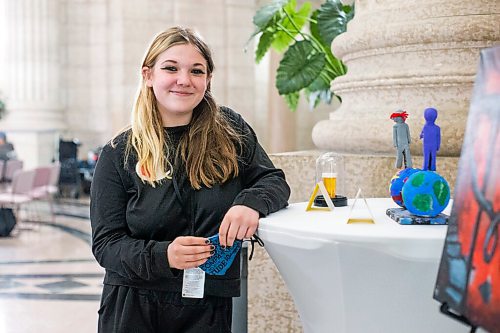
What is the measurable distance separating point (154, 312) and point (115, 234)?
0.26 metres

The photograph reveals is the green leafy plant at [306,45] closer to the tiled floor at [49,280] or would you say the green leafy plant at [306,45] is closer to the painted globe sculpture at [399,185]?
the tiled floor at [49,280]

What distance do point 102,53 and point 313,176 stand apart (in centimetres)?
1358

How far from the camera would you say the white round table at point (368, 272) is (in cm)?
157

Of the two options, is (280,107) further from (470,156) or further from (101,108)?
(470,156)

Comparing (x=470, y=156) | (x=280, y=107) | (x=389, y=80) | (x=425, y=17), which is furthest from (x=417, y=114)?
(x=280, y=107)

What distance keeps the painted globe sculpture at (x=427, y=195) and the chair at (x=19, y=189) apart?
26.7ft

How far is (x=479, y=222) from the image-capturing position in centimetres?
123

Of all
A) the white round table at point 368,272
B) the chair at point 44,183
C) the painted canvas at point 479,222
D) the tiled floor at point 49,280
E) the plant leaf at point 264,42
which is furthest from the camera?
the chair at point 44,183

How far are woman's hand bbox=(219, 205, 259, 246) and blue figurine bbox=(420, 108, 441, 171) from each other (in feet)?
1.54

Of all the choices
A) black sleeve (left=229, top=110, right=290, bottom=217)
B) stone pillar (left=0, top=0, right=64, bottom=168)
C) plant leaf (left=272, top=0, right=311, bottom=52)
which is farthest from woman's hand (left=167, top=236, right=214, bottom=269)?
stone pillar (left=0, top=0, right=64, bottom=168)

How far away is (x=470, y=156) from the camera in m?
1.29

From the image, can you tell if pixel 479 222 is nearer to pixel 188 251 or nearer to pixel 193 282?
pixel 188 251

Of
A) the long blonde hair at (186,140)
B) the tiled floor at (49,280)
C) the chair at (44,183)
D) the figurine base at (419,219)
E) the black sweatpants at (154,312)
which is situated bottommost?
the tiled floor at (49,280)

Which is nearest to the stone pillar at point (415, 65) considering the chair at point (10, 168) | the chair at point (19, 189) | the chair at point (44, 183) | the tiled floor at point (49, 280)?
the tiled floor at point (49, 280)
